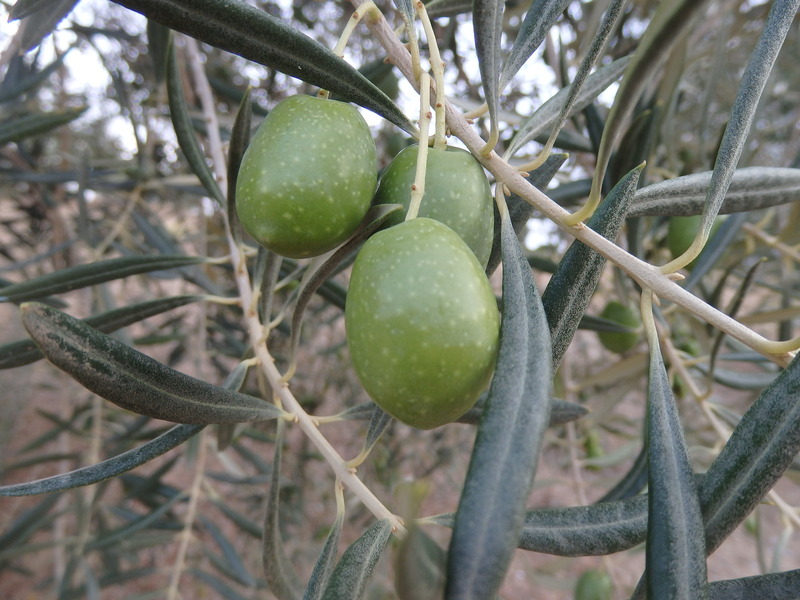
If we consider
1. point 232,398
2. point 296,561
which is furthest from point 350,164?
point 296,561

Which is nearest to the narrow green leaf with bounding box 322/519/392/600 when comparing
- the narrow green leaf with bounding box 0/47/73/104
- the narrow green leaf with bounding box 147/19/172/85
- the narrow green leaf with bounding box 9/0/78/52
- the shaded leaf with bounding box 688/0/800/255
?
the shaded leaf with bounding box 688/0/800/255

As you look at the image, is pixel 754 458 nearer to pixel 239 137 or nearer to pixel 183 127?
pixel 239 137

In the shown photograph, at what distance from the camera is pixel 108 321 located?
95 centimetres

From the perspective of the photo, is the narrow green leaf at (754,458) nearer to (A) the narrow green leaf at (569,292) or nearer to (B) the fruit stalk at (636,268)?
(B) the fruit stalk at (636,268)

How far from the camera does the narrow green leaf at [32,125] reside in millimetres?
1290

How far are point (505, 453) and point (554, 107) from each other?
1.85 ft

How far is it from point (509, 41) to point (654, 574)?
2.30 metres

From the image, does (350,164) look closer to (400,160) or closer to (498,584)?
(400,160)

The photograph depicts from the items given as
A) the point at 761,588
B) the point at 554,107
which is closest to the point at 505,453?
the point at 761,588

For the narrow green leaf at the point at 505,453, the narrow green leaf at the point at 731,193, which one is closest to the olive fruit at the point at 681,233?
the narrow green leaf at the point at 731,193

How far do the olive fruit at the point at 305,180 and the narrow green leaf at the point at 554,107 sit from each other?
0.67ft

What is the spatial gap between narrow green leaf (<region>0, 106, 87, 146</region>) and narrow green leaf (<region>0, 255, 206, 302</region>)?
20.6 inches

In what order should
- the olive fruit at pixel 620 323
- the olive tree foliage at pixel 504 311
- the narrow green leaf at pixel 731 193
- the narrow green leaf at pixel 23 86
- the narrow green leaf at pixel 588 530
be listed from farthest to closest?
the olive fruit at pixel 620 323
the narrow green leaf at pixel 23 86
the narrow green leaf at pixel 731 193
the narrow green leaf at pixel 588 530
the olive tree foliage at pixel 504 311

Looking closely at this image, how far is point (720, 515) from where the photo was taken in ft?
1.77
